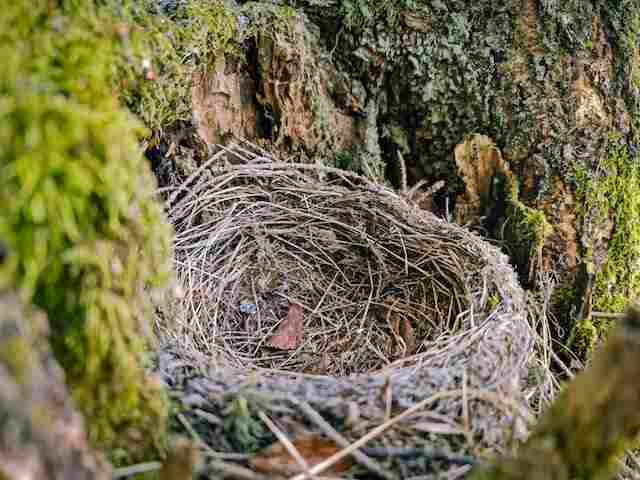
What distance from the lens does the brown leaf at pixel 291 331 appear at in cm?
206

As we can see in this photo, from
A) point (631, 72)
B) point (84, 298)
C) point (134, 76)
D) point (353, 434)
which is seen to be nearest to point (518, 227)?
point (631, 72)

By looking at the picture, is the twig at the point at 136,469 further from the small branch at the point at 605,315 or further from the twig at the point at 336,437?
the small branch at the point at 605,315

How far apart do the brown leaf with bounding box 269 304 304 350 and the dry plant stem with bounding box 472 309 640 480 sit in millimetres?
1213

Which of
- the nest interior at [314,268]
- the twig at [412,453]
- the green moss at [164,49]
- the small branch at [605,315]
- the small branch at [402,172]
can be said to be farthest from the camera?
the small branch at [402,172]

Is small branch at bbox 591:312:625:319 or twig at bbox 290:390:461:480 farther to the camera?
small branch at bbox 591:312:625:319

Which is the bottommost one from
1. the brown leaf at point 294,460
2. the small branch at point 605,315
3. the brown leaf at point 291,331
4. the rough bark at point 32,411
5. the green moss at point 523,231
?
the brown leaf at point 291,331

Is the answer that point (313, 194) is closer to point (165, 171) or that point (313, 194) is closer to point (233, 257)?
point (233, 257)

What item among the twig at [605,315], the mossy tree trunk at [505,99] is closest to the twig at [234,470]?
the mossy tree trunk at [505,99]

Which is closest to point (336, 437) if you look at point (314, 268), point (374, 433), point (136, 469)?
point (374, 433)

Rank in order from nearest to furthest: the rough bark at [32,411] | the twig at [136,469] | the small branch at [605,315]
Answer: the rough bark at [32,411] → the twig at [136,469] → the small branch at [605,315]

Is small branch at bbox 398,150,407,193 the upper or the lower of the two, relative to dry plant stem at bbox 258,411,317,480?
upper

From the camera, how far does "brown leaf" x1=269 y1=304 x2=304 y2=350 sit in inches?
81.2

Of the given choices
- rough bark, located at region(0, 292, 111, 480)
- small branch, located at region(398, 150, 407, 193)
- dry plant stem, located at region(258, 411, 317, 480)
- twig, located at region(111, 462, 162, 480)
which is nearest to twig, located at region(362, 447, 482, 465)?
dry plant stem, located at region(258, 411, 317, 480)

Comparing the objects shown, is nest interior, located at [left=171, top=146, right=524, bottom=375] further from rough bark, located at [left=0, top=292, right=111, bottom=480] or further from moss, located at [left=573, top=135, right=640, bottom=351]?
rough bark, located at [left=0, top=292, right=111, bottom=480]
